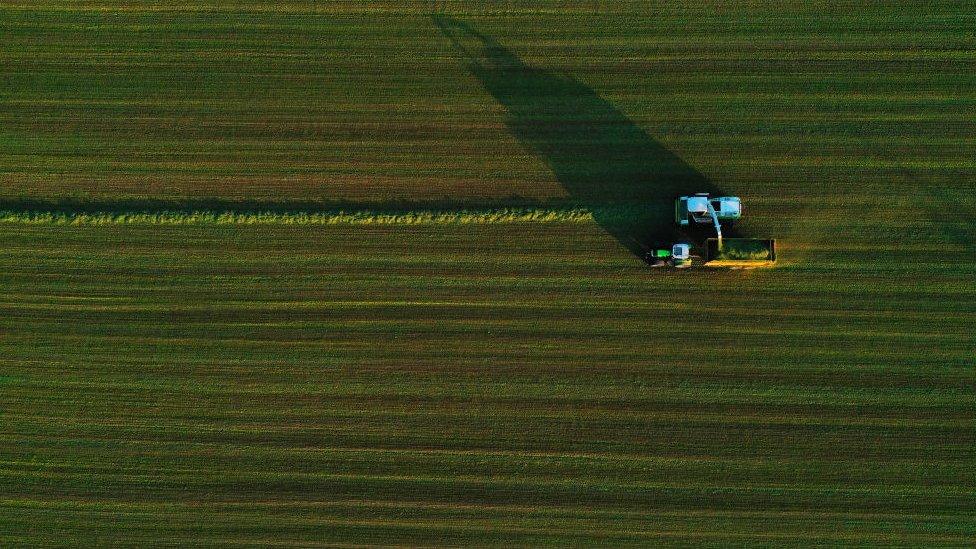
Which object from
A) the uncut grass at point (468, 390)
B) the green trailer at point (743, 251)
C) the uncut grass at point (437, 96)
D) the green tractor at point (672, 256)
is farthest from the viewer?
the uncut grass at point (437, 96)

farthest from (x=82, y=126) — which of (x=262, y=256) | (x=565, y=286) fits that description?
(x=565, y=286)

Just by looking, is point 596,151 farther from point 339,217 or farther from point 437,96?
point 339,217

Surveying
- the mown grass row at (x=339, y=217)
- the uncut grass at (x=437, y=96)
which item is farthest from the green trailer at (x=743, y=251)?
the mown grass row at (x=339, y=217)

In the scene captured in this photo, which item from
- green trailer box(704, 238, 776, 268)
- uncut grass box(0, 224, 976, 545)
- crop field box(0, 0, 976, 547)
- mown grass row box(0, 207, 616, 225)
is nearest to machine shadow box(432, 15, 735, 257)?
crop field box(0, 0, 976, 547)

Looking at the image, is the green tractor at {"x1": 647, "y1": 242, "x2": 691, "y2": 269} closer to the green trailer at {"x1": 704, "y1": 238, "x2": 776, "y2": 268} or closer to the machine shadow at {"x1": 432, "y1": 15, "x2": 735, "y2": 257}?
the machine shadow at {"x1": 432, "y1": 15, "x2": 735, "y2": 257}

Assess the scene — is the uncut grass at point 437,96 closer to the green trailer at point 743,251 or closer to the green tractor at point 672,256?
the green trailer at point 743,251
